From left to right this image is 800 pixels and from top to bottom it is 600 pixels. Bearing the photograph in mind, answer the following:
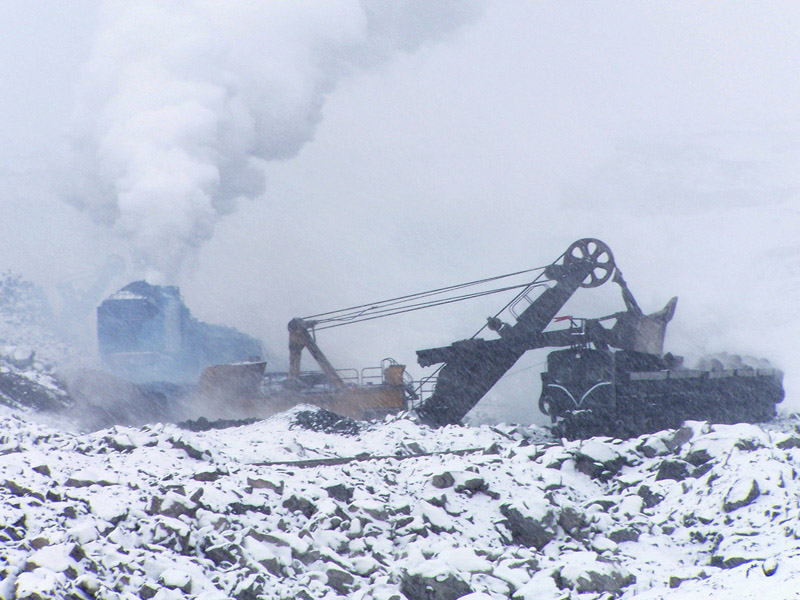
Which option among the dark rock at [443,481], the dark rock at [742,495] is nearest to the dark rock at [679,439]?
the dark rock at [742,495]

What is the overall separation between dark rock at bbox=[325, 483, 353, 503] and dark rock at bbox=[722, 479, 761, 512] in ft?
11.3

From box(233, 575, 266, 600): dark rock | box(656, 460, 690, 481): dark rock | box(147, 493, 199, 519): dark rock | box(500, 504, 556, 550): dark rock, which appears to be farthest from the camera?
box(656, 460, 690, 481): dark rock

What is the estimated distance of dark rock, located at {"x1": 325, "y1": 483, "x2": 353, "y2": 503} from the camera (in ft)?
20.9

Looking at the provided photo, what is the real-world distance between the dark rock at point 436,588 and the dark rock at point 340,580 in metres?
0.39

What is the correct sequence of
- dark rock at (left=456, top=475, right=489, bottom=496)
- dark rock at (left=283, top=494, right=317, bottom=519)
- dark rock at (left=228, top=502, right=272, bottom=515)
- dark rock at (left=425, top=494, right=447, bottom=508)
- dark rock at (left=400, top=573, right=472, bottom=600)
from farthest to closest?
dark rock at (left=456, top=475, right=489, bottom=496) < dark rock at (left=425, top=494, right=447, bottom=508) < dark rock at (left=283, top=494, right=317, bottom=519) < dark rock at (left=228, top=502, right=272, bottom=515) < dark rock at (left=400, top=573, right=472, bottom=600)

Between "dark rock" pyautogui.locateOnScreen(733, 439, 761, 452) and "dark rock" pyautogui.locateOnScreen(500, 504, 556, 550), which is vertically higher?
"dark rock" pyautogui.locateOnScreen(733, 439, 761, 452)

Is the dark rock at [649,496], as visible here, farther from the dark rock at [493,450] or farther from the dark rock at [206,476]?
the dark rock at [206,476]

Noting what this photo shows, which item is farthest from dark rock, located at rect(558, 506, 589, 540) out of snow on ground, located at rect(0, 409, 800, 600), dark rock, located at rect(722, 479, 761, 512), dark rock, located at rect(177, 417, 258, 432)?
dark rock, located at rect(177, 417, 258, 432)

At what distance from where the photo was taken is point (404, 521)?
6059 millimetres

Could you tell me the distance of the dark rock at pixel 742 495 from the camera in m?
6.36

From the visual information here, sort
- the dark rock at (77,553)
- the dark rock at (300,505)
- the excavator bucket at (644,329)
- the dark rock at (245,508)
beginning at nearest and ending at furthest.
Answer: the dark rock at (77,553) < the dark rock at (245,508) < the dark rock at (300,505) < the excavator bucket at (644,329)

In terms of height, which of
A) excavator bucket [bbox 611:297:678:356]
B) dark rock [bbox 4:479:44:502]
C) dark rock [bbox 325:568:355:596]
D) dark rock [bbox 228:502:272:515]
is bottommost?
dark rock [bbox 325:568:355:596]

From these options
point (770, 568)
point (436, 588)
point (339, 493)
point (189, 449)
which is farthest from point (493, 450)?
point (770, 568)

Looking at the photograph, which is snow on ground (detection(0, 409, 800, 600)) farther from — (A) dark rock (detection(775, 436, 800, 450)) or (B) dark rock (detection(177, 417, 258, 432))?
(B) dark rock (detection(177, 417, 258, 432))
